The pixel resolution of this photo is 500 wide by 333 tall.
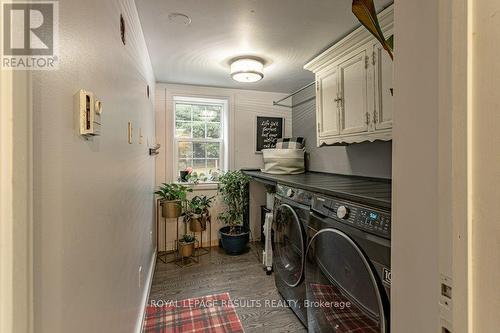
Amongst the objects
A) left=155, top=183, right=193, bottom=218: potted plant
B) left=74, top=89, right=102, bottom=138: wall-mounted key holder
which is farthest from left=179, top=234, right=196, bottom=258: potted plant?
left=74, top=89, right=102, bottom=138: wall-mounted key holder

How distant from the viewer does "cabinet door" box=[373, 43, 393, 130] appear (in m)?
1.60

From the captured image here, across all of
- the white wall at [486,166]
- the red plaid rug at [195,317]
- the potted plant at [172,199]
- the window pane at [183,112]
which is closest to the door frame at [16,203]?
the white wall at [486,166]

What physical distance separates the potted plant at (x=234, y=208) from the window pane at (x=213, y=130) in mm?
654

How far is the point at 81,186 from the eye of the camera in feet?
2.18

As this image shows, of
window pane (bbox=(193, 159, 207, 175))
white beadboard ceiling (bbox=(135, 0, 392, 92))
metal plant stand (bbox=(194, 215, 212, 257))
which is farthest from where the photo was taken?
window pane (bbox=(193, 159, 207, 175))

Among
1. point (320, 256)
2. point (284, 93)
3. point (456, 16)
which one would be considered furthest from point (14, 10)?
point (284, 93)

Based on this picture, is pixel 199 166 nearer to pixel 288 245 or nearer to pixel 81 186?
pixel 288 245

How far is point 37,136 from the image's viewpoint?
1.49 ft

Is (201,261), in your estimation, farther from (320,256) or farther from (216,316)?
(320,256)

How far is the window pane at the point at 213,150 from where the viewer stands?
3.54m

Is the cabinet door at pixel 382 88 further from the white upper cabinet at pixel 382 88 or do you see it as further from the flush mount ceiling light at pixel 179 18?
the flush mount ceiling light at pixel 179 18

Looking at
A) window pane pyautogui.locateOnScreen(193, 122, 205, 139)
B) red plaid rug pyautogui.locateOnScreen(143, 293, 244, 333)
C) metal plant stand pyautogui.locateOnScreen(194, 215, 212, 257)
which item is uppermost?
window pane pyautogui.locateOnScreen(193, 122, 205, 139)

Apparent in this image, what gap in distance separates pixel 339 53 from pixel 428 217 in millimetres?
1865

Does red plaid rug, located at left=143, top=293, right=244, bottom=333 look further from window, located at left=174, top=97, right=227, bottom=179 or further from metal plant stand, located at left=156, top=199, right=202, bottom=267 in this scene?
window, located at left=174, top=97, right=227, bottom=179
